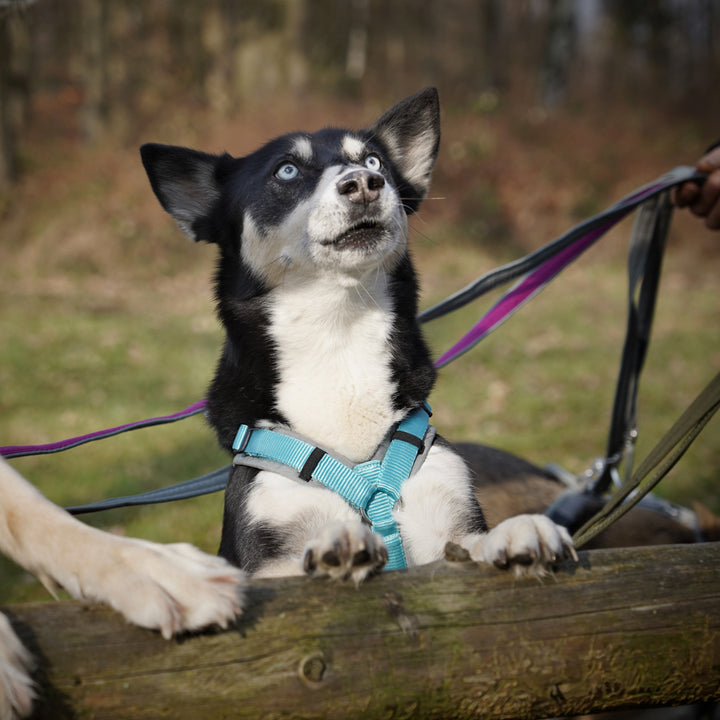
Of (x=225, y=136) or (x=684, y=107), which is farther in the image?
(x=684, y=107)

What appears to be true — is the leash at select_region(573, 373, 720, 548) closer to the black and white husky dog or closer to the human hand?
the black and white husky dog

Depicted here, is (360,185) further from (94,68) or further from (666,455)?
(94,68)

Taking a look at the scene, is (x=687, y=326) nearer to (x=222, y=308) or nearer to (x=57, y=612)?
(x=222, y=308)

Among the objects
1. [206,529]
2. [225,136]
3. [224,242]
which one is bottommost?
[206,529]

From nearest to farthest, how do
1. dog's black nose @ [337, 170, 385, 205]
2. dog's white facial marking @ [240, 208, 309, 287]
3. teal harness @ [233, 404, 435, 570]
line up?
teal harness @ [233, 404, 435, 570], dog's black nose @ [337, 170, 385, 205], dog's white facial marking @ [240, 208, 309, 287]

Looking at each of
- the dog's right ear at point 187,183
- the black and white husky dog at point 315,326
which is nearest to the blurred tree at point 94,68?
the dog's right ear at point 187,183

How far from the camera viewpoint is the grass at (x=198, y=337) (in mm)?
6219

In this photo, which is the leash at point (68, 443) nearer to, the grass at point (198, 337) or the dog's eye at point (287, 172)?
the dog's eye at point (287, 172)

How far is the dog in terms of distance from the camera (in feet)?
4.44

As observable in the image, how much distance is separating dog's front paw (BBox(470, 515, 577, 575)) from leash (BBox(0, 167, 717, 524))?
52.5 inches

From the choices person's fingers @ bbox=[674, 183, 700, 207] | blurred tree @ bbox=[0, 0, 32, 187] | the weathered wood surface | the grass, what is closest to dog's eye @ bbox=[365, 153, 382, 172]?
the grass

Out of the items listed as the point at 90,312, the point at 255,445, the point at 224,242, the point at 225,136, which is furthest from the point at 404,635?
the point at 225,136

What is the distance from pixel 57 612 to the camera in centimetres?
145

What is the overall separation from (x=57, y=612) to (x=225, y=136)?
55.8 feet
